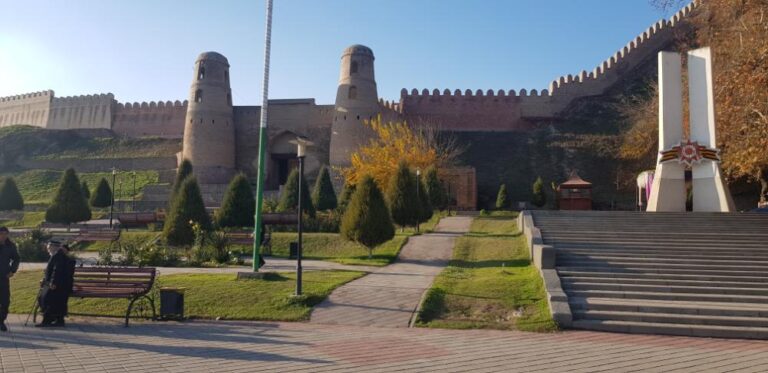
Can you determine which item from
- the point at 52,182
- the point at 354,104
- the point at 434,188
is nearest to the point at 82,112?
the point at 52,182

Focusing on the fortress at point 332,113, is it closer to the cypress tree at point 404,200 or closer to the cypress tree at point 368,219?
the cypress tree at point 404,200

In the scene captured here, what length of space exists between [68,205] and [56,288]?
1815cm

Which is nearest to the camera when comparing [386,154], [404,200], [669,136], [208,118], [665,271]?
[665,271]

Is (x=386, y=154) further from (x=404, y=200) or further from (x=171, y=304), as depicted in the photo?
(x=171, y=304)

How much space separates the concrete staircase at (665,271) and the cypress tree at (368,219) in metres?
3.78

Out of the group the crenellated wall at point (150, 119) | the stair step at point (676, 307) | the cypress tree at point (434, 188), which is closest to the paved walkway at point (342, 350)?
the stair step at point (676, 307)

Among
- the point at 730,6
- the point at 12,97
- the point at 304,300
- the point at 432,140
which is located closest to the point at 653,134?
the point at 432,140

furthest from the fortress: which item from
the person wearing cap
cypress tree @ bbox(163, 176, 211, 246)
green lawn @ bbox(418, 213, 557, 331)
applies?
the person wearing cap

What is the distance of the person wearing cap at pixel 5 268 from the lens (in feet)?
22.4

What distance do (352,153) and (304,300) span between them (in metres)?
25.4

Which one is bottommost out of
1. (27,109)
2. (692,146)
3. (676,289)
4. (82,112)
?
(676,289)

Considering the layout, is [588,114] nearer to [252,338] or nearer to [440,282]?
[440,282]

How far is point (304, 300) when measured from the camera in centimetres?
832

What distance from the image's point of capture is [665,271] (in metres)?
9.73
